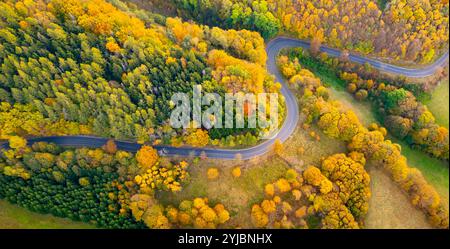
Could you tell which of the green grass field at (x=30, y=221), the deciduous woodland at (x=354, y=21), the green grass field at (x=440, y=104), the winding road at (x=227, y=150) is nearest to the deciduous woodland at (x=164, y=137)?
the winding road at (x=227, y=150)

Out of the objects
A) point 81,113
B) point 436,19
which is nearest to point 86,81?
point 81,113

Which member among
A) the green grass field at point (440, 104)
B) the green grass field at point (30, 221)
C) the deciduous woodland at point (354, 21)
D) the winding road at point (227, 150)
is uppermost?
the deciduous woodland at point (354, 21)

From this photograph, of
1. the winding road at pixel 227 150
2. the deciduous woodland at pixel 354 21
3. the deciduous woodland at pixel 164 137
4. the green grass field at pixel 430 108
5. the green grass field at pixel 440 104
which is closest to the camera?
the deciduous woodland at pixel 164 137

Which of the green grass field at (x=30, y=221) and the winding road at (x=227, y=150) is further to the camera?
the winding road at (x=227, y=150)

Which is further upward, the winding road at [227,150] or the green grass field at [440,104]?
the green grass field at [440,104]

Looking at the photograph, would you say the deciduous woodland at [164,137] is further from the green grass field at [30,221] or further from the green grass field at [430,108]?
the green grass field at [30,221]

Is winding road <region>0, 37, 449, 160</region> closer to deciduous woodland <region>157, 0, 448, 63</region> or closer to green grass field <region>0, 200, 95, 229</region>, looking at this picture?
deciduous woodland <region>157, 0, 448, 63</region>

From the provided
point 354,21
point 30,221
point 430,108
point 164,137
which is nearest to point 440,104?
point 430,108
